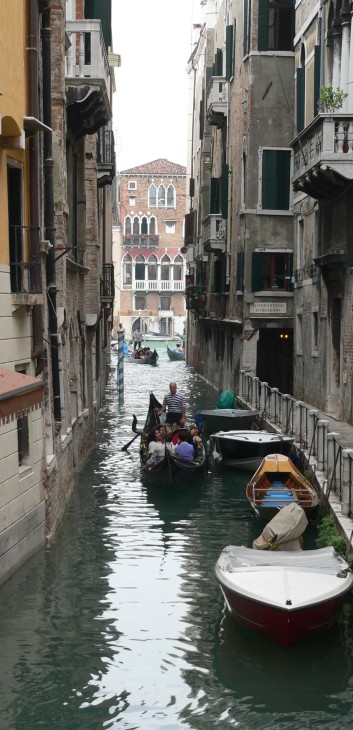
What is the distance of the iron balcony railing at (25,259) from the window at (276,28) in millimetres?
14926

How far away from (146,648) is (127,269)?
236ft

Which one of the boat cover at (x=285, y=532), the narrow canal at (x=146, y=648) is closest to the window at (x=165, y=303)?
the narrow canal at (x=146, y=648)

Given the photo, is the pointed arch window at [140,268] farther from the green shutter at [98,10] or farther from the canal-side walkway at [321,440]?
the green shutter at [98,10]

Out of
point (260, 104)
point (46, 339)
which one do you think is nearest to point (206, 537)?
point (46, 339)

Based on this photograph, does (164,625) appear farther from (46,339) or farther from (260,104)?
(260,104)

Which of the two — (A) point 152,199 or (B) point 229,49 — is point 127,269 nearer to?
(A) point 152,199

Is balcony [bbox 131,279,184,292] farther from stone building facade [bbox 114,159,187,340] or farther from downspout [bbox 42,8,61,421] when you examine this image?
downspout [bbox 42,8,61,421]

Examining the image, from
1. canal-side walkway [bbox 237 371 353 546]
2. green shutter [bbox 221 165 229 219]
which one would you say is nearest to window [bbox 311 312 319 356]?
canal-side walkway [bbox 237 371 353 546]

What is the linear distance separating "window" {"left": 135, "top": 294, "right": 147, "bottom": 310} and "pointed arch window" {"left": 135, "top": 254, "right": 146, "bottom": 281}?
144 centimetres

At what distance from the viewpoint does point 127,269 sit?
79938 mm

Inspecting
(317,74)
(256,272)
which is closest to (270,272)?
(256,272)

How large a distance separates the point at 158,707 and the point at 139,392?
26550 millimetres

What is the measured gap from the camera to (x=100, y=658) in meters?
8.51

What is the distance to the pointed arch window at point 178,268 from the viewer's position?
79625 mm
